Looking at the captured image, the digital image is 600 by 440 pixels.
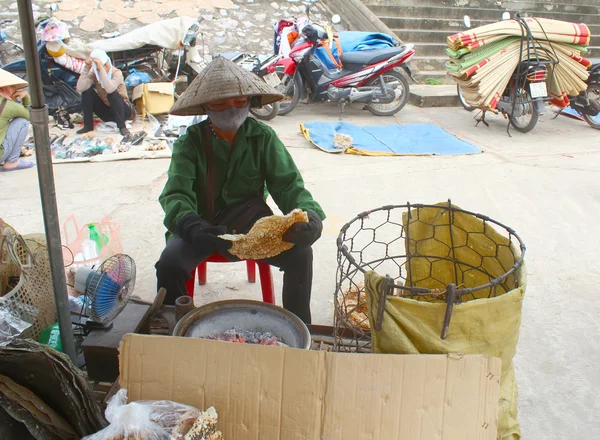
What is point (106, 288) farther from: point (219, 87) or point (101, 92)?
point (101, 92)

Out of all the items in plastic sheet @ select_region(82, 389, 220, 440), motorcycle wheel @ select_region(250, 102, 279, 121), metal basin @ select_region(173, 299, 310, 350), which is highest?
plastic sheet @ select_region(82, 389, 220, 440)

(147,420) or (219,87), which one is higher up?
(219,87)

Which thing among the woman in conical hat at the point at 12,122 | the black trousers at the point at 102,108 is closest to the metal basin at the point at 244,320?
the woman in conical hat at the point at 12,122

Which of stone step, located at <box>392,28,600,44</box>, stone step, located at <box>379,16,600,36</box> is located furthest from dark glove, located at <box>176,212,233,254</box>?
stone step, located at <box>379,16,600,36</box>

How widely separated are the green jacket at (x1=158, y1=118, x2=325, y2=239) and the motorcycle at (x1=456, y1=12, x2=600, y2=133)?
15.6 feet

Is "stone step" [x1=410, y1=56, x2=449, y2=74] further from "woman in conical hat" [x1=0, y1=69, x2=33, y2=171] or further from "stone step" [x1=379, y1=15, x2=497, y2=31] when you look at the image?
"woman in conical hat" [x1=0, y1=69, x2=33, y2=171]

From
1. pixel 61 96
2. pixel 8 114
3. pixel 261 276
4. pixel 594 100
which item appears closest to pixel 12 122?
pixel 8 114

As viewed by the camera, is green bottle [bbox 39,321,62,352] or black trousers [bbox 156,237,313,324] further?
black trousers [bbox 156,237,313,324]

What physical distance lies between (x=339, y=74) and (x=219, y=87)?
4921 millimetres

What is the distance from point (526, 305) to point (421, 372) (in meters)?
1.68

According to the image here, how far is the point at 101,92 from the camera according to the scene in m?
6.07

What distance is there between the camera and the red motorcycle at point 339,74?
21.6 ft

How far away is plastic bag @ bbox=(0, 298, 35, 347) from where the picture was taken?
1.82 metres

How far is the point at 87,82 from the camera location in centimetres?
599
